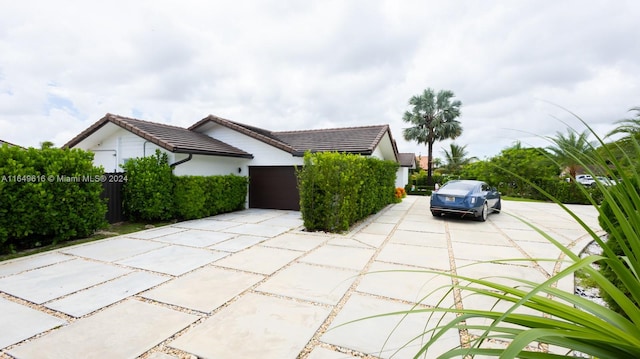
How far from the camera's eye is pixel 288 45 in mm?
11617

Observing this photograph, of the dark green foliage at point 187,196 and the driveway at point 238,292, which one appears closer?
the driveway at point 238,292

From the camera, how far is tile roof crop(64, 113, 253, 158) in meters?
10.2

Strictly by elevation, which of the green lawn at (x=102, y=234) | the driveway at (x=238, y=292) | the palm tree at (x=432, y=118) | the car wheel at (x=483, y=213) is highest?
the palm tree at (x=432, y=118)

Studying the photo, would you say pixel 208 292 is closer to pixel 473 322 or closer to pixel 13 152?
pixel 473 322

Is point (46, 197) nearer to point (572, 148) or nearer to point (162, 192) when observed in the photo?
point (162, 192)

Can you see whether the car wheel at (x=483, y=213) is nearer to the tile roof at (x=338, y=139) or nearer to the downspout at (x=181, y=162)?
the tile roof at (x=338, y=139)

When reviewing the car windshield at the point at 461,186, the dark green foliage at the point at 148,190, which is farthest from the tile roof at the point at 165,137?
the car windshield at the point at 461,186

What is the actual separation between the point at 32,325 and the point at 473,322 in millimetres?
5495

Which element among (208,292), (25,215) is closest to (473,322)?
(208,292)

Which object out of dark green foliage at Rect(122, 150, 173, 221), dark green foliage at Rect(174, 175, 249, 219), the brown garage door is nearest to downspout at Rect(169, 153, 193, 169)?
dark green foliage at Rect(122, 150, 173, 221)

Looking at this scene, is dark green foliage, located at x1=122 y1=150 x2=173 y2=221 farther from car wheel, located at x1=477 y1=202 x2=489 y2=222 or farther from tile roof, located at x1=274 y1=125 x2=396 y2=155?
car wheel, located at x1=477 y1=202 x2=489 y2=222

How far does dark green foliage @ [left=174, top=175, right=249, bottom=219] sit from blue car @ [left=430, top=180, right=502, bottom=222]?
8.09m

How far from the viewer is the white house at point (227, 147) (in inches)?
427

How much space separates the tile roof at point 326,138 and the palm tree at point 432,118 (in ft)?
39.3
